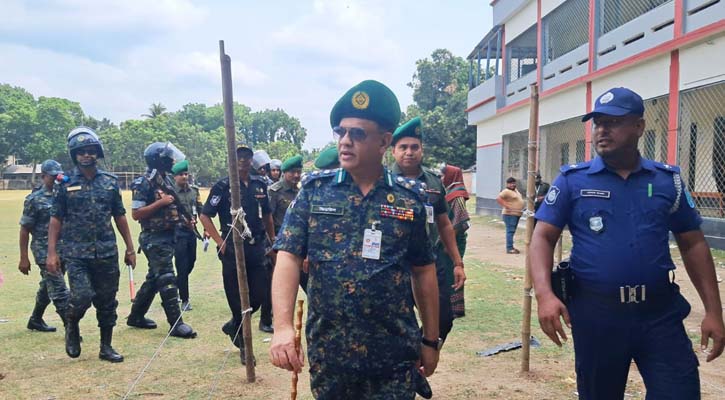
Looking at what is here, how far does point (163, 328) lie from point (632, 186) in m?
5.33

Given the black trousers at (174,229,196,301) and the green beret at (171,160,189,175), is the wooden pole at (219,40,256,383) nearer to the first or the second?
the black trousers at (174,229,196,301)

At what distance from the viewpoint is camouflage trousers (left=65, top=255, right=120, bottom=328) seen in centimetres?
498

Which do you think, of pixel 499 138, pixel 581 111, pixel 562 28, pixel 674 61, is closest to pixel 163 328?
pixel 674 61

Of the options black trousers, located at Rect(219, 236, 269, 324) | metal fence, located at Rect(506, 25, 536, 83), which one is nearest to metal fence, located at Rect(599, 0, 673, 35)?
metal fence, located at Rect(506, 25, 536, 83)

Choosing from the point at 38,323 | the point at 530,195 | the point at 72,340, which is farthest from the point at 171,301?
the point at 530,195

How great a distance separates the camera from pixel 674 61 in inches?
477

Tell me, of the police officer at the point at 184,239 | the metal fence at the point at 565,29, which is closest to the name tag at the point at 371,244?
the police officer at the point at 184,239

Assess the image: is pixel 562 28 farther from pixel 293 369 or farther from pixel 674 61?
pixel 293 369

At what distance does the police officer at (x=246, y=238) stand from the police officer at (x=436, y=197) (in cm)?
165

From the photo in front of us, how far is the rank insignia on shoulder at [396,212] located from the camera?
236 cm

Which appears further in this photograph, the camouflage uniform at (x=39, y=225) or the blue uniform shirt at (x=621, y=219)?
the camouflage uniform at (x=39, y=225)

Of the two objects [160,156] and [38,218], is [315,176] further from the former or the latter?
[38,218]

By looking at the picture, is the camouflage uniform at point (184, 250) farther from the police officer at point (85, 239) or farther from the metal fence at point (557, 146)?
the metal fence at point (557, 146)

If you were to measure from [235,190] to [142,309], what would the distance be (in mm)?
2912
